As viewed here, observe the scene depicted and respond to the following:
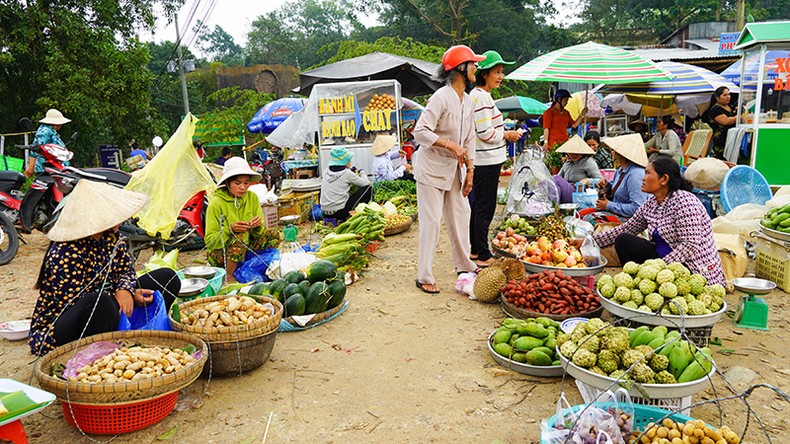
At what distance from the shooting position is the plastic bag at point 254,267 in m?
5.07

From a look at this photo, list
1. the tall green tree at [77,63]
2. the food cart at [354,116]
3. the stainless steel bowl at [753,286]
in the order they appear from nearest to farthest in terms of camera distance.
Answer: the stainless steel bowl at [753,286] < the food cart at [354,116] < the tall green tree at [77,63]

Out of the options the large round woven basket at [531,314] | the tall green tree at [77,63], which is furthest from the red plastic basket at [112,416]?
the tall green tree at [77,63]

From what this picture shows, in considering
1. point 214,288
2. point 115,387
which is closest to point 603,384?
point 115,387

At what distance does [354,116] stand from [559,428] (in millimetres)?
8313

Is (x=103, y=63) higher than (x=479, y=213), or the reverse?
(x=103, y=63)

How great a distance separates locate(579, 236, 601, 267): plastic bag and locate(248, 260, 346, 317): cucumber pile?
85.0 inches

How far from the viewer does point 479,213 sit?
5.56 m

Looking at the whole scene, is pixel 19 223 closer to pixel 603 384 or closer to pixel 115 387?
pixel 115 387

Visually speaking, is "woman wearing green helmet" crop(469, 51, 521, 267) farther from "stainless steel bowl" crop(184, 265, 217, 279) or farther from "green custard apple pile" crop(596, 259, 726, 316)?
"stainless steel bowl" crop(184, 265, 217, 279)

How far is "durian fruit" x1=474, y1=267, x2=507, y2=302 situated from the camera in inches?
177

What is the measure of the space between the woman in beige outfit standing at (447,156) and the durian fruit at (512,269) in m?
0.53

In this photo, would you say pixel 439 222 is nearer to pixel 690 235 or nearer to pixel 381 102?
pixel 690 235

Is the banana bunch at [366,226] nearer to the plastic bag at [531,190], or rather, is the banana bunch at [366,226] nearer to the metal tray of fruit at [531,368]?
the plastic bag at [531,190]

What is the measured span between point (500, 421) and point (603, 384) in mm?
595
